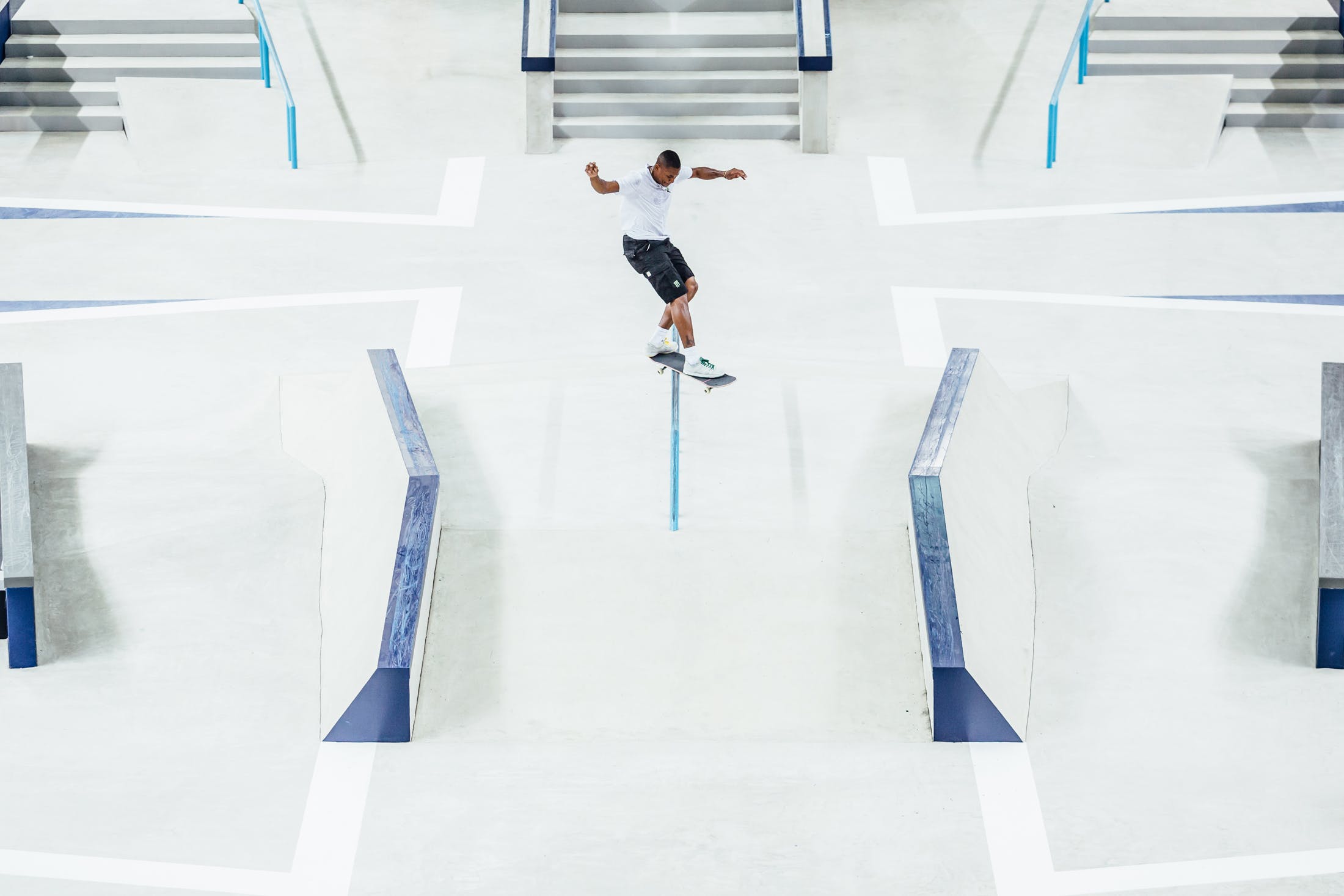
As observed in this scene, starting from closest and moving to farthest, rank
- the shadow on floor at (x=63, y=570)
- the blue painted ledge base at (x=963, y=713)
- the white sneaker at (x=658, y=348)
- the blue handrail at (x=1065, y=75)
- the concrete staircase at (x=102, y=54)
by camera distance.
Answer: the blue painted ledge base at (x=963, y=713), the shadow on floor at (x=63, y=570), the white sneaker at (x=658, y=348), the blue handrail at (x=1065, y=75), the concrete staircase at (x=102, y=54)

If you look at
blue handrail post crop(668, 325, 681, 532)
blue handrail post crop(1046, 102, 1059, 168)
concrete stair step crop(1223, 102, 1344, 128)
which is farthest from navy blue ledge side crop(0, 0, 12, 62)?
concrete stair step crop(1223, 102, 1344, 128)

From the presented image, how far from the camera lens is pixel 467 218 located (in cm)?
1477

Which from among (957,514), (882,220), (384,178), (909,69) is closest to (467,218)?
(384,178)

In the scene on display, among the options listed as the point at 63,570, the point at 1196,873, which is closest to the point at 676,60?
the point at 63,570

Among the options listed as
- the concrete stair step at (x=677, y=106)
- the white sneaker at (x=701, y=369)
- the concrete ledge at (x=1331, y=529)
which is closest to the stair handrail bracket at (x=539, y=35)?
the concrete stair step at (x=677, y=106)

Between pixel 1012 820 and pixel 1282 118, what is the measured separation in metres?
11.0

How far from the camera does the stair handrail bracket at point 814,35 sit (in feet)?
53.0

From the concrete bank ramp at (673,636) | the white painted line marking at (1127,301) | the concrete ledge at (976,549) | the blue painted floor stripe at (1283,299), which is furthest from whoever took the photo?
the blue painted floor stripe at (1283,299)

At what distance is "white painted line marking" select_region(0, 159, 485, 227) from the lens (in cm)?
1473

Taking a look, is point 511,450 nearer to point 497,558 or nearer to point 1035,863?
point 497,558

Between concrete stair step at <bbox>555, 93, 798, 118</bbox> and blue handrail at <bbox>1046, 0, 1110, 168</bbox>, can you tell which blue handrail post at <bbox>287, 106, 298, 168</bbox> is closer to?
concrete stair step at <bbox>555, 93, 798, 118</bbox>

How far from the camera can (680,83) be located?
1684 cm

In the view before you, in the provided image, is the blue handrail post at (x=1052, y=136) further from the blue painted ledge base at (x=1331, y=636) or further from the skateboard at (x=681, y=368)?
the blue painted ledge base at (x=1331, y=636)

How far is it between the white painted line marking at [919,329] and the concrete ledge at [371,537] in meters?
4.25
